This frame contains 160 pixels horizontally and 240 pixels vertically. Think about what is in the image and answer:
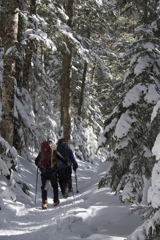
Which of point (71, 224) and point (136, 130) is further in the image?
point (136, 130)

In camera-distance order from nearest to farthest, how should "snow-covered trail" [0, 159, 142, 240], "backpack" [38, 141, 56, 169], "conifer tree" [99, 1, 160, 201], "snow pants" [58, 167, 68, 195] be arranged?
"snow-covered trail" [0, 159, 142, 240] → "conifer tree" [99, 1, 160, 201] → "backpack" [38, 141, 56, 169] → "snow pants" [58, 167, 68, 195]

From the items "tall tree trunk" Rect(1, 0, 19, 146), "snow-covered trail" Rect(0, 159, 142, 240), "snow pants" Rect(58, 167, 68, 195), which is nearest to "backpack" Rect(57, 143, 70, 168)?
"snow pants" Rect(58, 167, 68, 195)

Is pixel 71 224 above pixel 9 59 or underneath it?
underneath

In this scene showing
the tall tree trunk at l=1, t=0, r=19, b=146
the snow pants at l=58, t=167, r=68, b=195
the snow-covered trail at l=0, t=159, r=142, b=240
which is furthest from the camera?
the snow pants at l=58, t=167, r=68, b=195

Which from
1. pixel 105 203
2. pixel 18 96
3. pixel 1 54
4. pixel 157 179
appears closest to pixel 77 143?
pixel 18 96

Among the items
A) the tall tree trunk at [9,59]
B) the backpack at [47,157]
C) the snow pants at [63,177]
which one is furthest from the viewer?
the snow pants at [63,177]

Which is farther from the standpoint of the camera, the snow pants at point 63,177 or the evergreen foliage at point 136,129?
the snow pants at point 63,177

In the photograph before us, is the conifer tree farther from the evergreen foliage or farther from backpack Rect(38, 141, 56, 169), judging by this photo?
backpack Rect(38, 141, 56, 169)

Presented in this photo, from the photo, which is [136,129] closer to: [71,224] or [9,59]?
[71,224]

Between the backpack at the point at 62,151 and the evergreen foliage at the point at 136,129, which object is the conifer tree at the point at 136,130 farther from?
the backpack at the point at 62,151

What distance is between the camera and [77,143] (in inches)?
708

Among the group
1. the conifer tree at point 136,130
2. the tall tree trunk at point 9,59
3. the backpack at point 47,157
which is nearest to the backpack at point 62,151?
the backpack at point 47,157

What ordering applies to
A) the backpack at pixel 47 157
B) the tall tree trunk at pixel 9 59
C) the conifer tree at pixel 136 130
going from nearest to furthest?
the conifer tree at pixel 136 130 → the tall tree trunk at pixel 9 59 → the backpack at pixel 47 157

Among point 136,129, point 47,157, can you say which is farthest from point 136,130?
point 47,157
